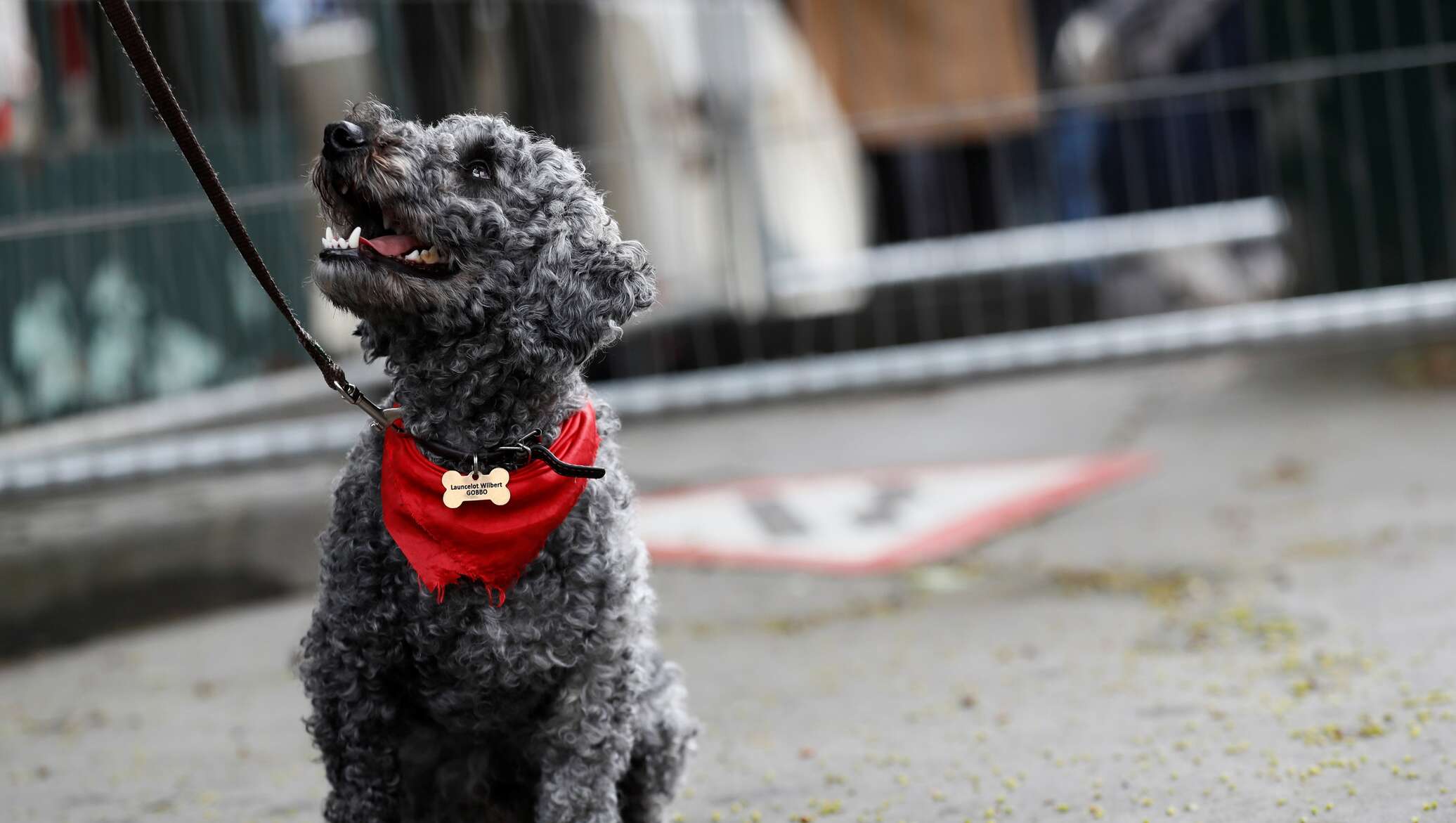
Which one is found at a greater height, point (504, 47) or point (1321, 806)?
point (504, 47)

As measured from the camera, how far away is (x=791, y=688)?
455 cm

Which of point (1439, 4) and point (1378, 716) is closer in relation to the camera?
point (1378, 716)

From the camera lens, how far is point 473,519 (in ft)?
8.82

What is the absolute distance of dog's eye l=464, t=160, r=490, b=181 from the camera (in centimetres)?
271

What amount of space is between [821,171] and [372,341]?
6330 mm

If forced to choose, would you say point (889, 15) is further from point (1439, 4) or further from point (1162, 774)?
point (1162, 774)

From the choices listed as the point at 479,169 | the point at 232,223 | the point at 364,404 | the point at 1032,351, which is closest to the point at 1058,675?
the point at 1032,351

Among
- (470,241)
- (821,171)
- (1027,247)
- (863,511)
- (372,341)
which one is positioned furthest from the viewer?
(1027,247)

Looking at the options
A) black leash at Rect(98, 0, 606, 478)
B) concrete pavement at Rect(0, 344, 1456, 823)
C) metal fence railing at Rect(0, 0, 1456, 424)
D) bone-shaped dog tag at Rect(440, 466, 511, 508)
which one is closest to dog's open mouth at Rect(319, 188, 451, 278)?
black leash at Rect(98, 0, 606, 478)

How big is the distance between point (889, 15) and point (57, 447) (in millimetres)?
4525

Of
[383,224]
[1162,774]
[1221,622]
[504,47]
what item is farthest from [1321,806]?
[504,47]

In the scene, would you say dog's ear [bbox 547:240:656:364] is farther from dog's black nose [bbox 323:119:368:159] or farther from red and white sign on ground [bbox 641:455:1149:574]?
red and white sign on ground [bbox 641:455:1149:574]

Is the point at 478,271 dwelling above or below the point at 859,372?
above

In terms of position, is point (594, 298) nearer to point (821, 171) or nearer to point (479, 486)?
point (479, 486)
